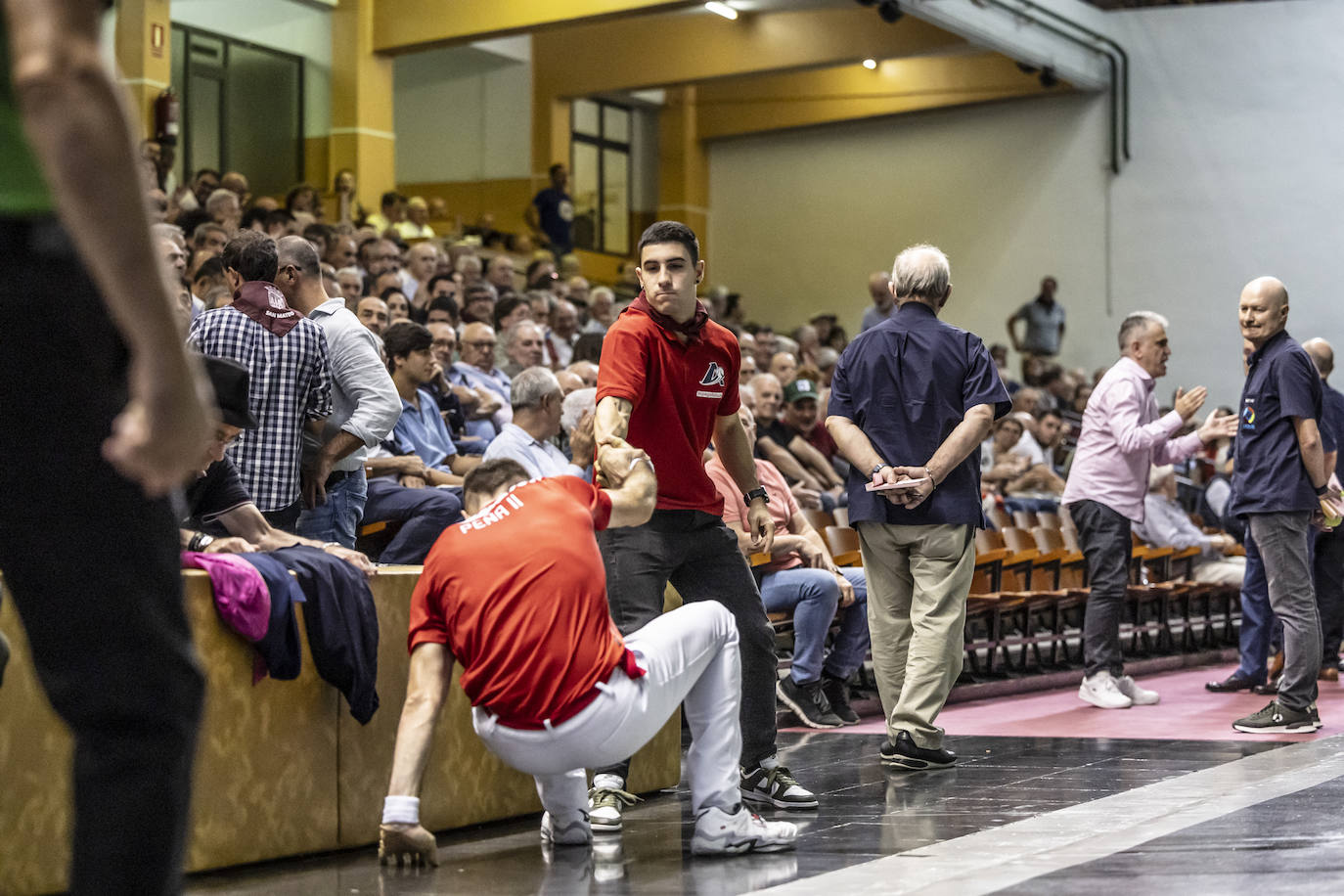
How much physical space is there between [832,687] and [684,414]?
111 inches

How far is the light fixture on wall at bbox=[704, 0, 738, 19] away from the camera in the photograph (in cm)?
1686

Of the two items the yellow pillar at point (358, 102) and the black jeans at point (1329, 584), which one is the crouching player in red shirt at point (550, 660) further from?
the yellow pillar at point (358, 102)

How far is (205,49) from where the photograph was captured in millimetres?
17562

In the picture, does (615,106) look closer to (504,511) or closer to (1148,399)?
(1148,399)

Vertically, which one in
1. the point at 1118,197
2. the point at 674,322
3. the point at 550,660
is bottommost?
the point at 550,660

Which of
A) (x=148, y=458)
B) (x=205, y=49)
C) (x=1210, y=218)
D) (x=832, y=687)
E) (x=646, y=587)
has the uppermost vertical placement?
(x=205, y=49)

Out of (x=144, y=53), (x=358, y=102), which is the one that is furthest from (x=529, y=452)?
(x=358, y=102)

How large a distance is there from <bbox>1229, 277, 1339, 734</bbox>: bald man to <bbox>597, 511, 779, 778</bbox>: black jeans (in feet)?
9.00

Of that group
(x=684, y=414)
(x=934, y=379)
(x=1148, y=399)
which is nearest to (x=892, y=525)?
(x=934, y=379)

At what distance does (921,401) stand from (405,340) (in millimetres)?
2341

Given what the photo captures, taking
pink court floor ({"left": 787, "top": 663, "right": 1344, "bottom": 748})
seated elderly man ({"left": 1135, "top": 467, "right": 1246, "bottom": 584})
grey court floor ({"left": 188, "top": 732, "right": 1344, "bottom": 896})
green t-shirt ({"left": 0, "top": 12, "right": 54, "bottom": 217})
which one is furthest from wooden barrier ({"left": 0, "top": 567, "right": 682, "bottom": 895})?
seated elderly man ({"left": 1135, "top": 467, "right": 1246, "bottom": 584})

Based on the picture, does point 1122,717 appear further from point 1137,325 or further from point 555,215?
point 555,215

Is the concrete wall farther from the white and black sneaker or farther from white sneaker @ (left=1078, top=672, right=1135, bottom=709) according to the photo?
the white and black sneaker

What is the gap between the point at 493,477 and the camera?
3859 mm
